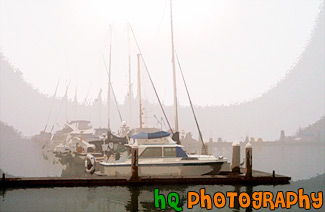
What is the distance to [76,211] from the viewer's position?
18469mm

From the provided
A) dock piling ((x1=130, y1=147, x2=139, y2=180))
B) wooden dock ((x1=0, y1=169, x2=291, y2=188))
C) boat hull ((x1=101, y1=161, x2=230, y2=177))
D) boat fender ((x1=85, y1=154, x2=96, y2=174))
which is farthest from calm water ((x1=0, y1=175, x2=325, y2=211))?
boat fender ((x1=85, y1=154, x2=96, y2=174))

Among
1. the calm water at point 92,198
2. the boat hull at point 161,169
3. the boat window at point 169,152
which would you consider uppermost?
the boat window at point 169,152

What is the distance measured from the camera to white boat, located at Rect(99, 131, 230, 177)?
2547 cm

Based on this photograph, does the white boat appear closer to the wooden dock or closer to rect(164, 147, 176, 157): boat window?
rect(164, 147, 176, 157): boat window

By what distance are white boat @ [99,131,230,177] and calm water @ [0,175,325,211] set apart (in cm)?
214

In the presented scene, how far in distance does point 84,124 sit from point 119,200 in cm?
8283

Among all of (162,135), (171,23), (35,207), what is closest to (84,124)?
(171,23)

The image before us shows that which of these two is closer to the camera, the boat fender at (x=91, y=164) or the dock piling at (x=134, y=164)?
the dock piling at (x=134, y=164)

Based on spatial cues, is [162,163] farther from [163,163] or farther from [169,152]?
[169,152]

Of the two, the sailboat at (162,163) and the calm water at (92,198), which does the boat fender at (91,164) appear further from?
the calm water at (92,198)

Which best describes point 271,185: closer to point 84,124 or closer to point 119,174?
point 119,174

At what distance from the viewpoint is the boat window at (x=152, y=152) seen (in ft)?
85.1

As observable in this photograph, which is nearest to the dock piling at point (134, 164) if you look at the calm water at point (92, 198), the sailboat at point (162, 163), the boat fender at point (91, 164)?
the calm water at point (92, 198)

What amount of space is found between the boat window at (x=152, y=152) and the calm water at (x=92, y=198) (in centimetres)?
308
